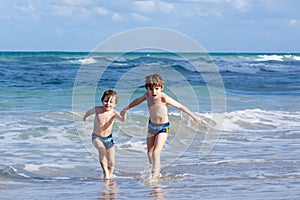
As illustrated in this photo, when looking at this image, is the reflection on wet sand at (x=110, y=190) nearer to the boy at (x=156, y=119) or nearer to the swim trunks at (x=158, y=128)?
the boy at (x=156, y=119)

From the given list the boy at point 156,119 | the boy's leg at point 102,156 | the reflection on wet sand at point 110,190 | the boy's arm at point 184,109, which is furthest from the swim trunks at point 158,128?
the reflection on wet sand at point 110,190

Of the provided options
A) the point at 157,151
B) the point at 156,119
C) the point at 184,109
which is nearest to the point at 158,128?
the point at 156,119

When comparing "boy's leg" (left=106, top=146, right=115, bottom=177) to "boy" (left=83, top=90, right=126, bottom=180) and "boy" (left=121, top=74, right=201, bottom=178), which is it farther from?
"boy" (left=121, top=74, right=201, bottom=178)

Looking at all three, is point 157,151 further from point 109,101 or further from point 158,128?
point 109,101

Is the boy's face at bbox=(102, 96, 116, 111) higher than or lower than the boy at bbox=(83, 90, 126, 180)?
higher

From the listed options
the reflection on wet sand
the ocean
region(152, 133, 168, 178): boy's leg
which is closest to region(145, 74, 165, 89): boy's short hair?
region(152, 133, 168, 178): boy's leg

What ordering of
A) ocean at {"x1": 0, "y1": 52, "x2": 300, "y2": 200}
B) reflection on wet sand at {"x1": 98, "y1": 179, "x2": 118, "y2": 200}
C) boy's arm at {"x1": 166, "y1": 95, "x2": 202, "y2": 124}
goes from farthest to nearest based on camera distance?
boy's arm at {"x1": 166, "y1": 95, "x2": 202, "y2": 124}
ocean at {"x1": 0, "y1": 52, "x2": 300, "y2": 200}
reflection on wet sand at {"x1": 98, "y1": 179, "x2": 118, "y2": 200}

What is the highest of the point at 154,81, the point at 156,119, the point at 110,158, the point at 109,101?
the point at 154,81

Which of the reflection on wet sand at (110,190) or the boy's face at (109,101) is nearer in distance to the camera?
the reflection on wet sand at (110,190)

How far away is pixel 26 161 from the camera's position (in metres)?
9.16

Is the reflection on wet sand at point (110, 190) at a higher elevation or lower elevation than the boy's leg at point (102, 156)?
lower

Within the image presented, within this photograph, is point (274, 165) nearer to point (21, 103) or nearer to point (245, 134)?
point (245, 134)

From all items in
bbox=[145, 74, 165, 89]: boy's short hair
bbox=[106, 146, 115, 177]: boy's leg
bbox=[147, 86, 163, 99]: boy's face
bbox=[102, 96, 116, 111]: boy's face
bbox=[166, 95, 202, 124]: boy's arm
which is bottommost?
bbox=[106, 146, 115, 177]: boy's leg

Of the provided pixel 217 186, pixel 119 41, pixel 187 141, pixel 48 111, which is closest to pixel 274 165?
pixel 217 186
